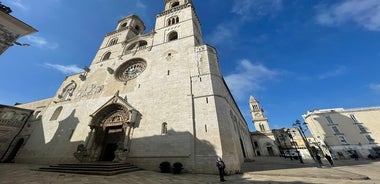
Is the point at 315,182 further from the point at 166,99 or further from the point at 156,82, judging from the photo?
the point at 156,82

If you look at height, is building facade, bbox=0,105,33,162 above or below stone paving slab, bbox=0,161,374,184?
above

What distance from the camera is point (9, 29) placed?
27.3 feet

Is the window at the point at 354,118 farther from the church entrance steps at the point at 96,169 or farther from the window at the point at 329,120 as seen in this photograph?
the church entrance steps at the point at 96,169

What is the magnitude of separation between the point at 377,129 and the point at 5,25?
177 feet

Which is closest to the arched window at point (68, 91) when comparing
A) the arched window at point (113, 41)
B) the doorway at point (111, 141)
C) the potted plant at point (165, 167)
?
the arched window at point (113, 41)

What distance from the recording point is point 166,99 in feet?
45.5

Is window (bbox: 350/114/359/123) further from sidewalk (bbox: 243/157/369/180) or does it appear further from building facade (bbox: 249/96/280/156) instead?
sidewalk (bbox: 243/157/369/180)

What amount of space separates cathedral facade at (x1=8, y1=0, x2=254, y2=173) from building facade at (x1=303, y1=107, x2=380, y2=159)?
28156 millimetres

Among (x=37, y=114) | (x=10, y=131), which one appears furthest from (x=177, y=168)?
(x=10, y=131)

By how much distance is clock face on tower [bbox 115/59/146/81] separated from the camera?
1834 centimetres

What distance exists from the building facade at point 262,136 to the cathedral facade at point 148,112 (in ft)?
86.6

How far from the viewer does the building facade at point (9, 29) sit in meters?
7.97

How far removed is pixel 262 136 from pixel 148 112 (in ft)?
116

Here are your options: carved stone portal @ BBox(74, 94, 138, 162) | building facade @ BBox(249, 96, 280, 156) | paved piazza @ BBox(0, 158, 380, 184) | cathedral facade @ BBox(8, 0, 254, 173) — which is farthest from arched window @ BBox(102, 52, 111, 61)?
building facade @ BBox(249, 96, 280, 156)
